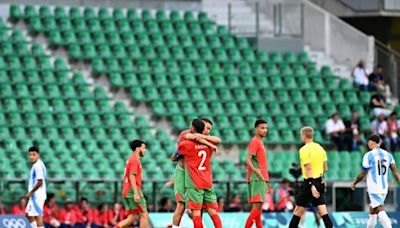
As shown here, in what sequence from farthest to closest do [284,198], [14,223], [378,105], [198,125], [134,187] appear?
[378,105], [284,198], [14,223], [134,187], [198,125]

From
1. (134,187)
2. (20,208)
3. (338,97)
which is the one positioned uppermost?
(338,97)

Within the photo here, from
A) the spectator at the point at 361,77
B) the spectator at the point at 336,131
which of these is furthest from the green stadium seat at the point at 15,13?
the spectator at the point at 361,77

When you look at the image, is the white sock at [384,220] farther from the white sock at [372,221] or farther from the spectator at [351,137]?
the spectator at [351,137]

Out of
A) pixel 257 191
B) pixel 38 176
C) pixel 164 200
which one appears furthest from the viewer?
pixel 164 200

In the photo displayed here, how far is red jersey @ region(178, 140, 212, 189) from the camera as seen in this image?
23.2 m

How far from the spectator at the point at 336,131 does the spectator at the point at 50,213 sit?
8.85 meters

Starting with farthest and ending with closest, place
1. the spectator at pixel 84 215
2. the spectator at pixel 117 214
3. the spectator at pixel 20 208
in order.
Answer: the spectator at pixel 117 214 → the spectator at pixel 84 215 → the spectator at pixel 20 208

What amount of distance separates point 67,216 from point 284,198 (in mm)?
5224

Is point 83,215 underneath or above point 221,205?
underneath

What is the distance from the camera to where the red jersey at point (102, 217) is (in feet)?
103

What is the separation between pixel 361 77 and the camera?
3978cm

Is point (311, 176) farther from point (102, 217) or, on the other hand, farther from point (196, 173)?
point (102, 217)

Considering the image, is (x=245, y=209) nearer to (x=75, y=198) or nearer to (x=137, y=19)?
(x=75, y=198)

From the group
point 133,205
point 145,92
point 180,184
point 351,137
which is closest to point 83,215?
point 133,205
